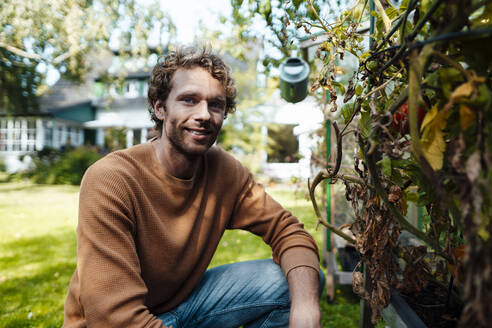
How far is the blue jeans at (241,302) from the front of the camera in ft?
5.59

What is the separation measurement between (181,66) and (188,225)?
818mm

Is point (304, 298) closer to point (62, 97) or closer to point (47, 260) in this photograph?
point (47, 260)

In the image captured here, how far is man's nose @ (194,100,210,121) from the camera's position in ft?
5.64

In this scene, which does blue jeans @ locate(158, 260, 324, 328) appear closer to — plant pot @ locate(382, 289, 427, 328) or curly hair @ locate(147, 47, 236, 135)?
Answer: plant pot @ locate(382, 289, 427, 328)

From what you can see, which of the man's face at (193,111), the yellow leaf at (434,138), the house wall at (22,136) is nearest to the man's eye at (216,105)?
the man's face at (193,111)

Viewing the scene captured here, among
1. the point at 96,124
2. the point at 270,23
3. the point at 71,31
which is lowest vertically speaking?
the point at 96,124

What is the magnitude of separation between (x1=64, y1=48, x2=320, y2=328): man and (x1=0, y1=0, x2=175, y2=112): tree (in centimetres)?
1024

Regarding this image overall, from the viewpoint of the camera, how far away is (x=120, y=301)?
121cm

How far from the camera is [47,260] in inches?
150

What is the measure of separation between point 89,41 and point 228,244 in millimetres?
9664

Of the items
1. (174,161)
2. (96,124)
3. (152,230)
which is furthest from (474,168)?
(96,124)

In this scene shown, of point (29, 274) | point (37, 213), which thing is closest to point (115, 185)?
point (29, 274)

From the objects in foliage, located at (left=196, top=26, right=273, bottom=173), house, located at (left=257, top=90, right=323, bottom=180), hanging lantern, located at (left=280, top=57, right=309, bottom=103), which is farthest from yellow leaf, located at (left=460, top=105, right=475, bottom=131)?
foliage, located at (left=196, top=26, right=273, bottom=173)

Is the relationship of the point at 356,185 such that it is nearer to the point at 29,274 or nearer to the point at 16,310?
the point at 16,310
